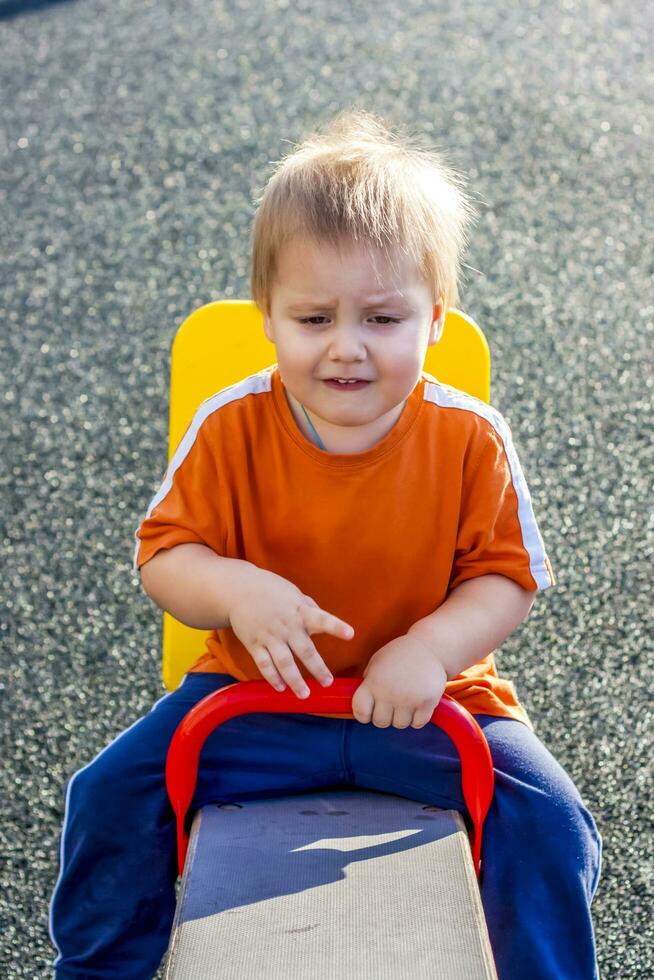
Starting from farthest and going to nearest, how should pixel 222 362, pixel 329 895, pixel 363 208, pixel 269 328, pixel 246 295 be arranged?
pixel 246 295
pixel 222 362
pixel 269 328
pixel 363 208
pixel 329 895

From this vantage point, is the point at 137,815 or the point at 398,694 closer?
the point at 398,694

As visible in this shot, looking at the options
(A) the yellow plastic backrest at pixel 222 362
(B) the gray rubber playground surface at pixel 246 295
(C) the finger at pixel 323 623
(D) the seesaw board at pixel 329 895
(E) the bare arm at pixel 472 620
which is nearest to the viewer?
(D) the seesaw board at pixel 329 895

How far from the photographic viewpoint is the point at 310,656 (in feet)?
3.67

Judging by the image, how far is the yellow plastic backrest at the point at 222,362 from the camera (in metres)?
1.46

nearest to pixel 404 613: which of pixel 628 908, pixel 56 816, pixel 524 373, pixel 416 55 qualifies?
pixel 628 908

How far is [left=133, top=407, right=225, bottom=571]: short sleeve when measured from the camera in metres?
1.26

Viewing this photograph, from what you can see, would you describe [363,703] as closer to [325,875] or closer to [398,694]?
[398,694]

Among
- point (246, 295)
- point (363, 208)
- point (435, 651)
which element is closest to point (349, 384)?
point (363, 208)

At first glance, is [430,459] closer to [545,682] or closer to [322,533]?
[322,533]

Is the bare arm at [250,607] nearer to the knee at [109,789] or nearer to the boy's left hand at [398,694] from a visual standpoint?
the boy's left hand at [398,694]

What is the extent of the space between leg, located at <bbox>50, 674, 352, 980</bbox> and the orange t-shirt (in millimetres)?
111

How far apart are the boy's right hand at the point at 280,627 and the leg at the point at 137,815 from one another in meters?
0.13

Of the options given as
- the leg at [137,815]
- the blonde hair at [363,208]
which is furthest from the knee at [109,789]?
the blonde hair at [363,208]

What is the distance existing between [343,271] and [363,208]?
2.5 inches
